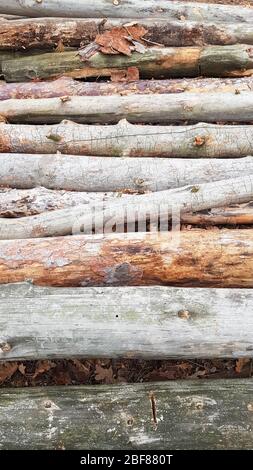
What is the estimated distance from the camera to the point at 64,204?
13.3ft

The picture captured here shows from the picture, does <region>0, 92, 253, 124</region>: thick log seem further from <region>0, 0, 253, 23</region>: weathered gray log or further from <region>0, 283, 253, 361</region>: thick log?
→ <region>0, 283, 253, 361</region>: thick log

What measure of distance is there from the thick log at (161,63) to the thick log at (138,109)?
0.68 metres

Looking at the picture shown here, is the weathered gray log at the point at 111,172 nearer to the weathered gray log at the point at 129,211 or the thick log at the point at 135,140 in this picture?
the thick log at the point at 135,140

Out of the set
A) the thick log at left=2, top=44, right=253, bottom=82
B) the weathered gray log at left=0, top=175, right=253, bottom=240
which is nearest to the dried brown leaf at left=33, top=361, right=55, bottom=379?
the weathered gray log at left=0, top=175, right=253, bottom=240

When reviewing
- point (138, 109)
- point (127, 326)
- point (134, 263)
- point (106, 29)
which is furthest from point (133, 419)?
point (106, 29)

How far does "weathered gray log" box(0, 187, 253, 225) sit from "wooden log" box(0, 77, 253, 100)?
1.50m

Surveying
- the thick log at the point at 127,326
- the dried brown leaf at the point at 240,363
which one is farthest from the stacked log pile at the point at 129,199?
the dried brown leaf at the point at 240,363

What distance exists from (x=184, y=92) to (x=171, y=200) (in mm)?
1763

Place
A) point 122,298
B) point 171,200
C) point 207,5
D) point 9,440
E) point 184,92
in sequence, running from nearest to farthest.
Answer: point 9,440, point 122,298, point 171,200, point 184,92, point 207,5

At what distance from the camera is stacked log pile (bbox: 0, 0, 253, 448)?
308 centimetres

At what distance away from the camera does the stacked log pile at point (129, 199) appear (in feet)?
10.1
